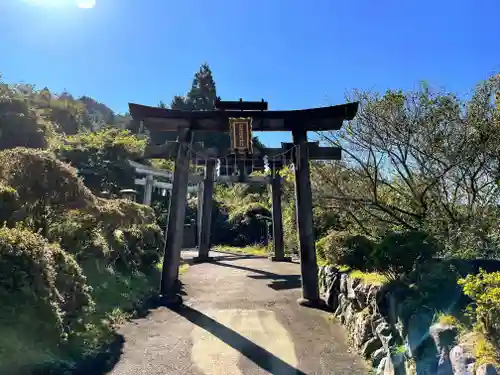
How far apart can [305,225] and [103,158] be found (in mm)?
15858

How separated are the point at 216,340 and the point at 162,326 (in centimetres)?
124

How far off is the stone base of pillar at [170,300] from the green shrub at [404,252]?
14.5ft

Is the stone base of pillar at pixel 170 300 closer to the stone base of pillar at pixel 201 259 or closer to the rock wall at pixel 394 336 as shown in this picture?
the rock wall at pixel 394 336

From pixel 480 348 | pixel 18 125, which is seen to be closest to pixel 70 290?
pixel 480 348

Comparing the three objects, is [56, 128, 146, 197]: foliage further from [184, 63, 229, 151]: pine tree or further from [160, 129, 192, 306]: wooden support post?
[184, 63, 229, 151]: pine tree

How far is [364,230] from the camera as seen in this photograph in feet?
29.6

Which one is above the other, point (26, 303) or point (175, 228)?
point (175, 228)

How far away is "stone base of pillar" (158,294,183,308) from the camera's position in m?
7.67

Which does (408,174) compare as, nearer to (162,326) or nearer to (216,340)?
(216,340)

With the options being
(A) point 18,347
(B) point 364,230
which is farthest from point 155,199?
(A) point 18,347

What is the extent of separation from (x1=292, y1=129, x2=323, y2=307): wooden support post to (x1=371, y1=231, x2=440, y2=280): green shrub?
277 centimetres

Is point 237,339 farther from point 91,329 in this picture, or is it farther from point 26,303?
point 26,303

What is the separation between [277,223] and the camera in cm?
1543

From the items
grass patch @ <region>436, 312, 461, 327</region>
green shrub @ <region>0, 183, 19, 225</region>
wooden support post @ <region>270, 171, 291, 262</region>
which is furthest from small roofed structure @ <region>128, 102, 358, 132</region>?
wooden support post @ <region>270, 171, 291, 262</region>
